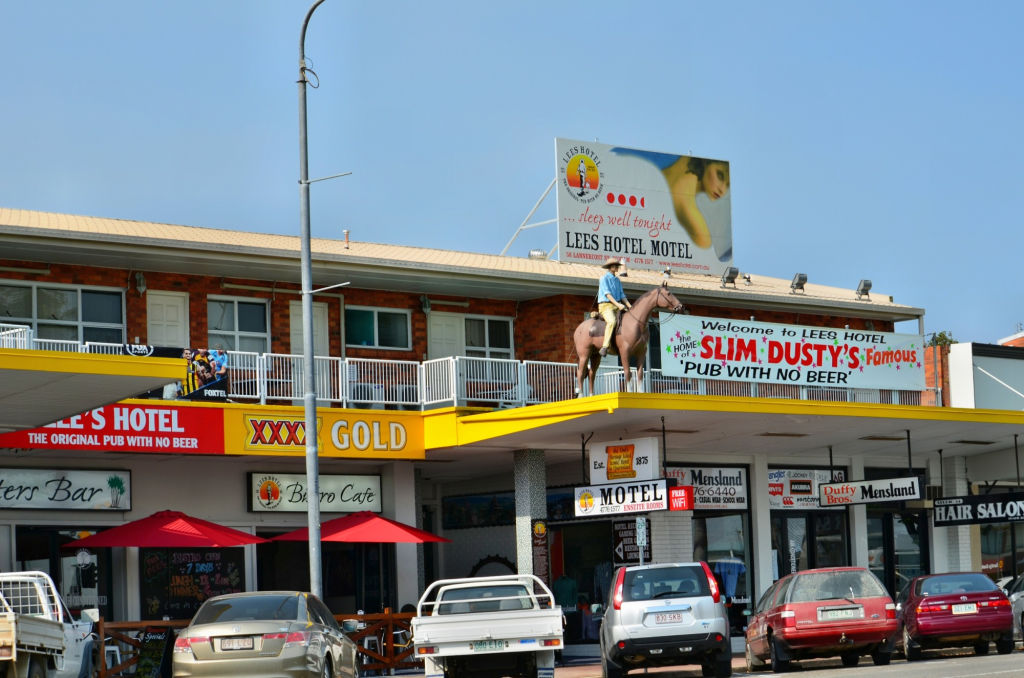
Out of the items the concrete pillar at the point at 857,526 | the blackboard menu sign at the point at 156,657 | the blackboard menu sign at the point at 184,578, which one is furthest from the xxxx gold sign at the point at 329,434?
the concrete pillar at the point at 857,526

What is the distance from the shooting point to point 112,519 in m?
26.5

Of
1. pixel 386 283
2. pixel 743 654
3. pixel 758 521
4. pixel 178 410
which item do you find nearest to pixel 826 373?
pixel 758 521

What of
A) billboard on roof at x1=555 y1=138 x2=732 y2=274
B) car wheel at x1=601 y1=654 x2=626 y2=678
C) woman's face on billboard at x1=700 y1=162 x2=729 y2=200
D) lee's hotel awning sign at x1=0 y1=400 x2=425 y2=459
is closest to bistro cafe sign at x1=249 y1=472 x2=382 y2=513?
lee's hotel awning sign at x1=0 y1=400 x2=425 y2=459

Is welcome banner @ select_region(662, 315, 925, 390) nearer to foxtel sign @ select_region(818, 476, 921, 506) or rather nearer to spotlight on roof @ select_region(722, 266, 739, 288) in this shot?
foxtel sign @ select_region(818, 476, 921, 506)

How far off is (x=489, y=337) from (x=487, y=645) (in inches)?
575

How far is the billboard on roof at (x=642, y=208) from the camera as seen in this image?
35219mm

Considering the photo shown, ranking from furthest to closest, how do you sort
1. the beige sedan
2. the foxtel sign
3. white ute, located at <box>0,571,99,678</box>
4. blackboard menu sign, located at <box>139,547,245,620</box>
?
the foxtel sign → blackboard menu sign, located at <box>139,547,245,620</box> → the beige sedan → white ute, located at <box>0,571,99,678</box>

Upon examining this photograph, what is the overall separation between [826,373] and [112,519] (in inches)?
566

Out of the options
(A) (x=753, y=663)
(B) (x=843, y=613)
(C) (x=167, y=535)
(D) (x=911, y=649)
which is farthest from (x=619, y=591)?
(C) (x=167, y=535)

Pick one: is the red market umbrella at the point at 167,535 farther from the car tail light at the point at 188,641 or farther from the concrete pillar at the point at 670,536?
the concrete pillar at the point at 670,536

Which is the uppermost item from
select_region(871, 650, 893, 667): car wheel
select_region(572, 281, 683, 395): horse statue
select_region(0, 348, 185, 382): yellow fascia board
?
select_region(572, 281, 683, 395): horse statue

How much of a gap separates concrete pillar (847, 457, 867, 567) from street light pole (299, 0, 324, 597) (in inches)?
634

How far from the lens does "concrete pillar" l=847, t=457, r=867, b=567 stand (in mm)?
34469

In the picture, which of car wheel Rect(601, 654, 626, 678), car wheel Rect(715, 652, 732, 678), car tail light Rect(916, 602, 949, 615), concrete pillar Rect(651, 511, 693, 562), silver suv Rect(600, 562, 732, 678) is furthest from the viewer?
concrete pillar Rect(651, 511, 693, 562)
